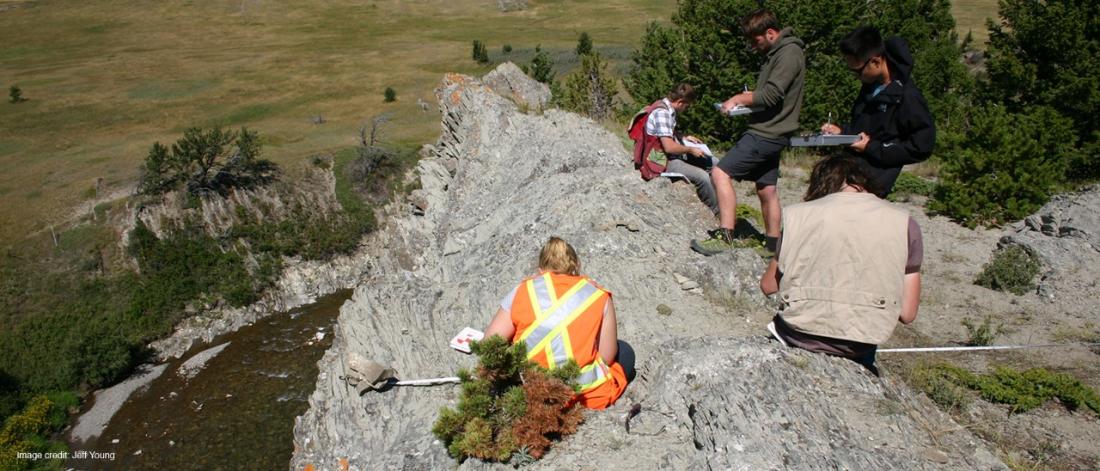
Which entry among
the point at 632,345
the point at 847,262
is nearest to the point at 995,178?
the point at 632,345

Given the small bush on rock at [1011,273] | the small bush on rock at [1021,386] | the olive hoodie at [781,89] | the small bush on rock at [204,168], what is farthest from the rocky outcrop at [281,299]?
the small bush on rock at [1021,386]

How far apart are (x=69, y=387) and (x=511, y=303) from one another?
122ft

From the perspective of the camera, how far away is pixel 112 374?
33.4 meters

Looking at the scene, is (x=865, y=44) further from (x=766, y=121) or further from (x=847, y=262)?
(x=847, y=262)

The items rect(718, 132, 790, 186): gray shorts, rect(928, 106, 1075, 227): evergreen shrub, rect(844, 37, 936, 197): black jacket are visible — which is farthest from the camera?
rect(928, 106, 1075, 227): evergreen shrub

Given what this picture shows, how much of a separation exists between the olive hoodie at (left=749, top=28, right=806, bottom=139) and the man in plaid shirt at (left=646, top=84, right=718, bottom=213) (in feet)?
6.42

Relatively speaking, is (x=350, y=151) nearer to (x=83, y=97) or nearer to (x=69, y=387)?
(x=69, y=387)

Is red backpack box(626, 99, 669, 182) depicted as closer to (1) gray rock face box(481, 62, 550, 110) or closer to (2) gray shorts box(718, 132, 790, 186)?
(2) gray shorts box(718, 132, 790, 186)

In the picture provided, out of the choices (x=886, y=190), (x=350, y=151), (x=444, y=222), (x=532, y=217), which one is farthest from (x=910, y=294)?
(x=350, y=151)

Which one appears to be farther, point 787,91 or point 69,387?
point 69,387

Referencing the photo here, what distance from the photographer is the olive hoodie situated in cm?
782

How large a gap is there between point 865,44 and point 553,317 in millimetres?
4421

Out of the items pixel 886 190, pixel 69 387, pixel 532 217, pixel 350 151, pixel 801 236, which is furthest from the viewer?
pixel 350 151

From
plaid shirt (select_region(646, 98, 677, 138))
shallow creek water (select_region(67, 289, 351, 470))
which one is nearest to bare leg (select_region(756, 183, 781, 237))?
plaid shirt (select_region(646, 98, 677, 138))
